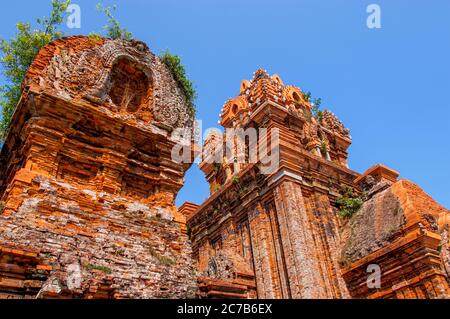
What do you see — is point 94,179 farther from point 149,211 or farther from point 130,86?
point 130,86

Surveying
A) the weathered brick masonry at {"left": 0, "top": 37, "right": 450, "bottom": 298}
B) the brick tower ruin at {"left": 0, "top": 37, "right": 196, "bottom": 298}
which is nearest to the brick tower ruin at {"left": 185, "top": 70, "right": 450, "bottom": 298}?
the weathered brick masonry at {"left": 0, "top": 37, "right": 450, "bottom": 298}

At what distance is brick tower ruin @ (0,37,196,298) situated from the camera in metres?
Answer: 4.60

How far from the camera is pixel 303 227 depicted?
10727 millimetres

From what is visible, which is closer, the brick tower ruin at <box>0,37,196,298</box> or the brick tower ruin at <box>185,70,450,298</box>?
the brick tower ruin at <box>0,37,196,298</box>

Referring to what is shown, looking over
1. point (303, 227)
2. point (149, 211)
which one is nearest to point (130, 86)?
point (149, 211)

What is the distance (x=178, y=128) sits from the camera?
736 cm

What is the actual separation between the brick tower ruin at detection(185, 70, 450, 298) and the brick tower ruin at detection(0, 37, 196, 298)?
4.10 ft

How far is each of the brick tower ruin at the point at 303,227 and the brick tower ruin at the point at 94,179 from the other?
4.10 feet

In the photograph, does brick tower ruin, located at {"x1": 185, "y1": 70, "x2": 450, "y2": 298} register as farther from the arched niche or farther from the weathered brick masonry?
the arched niche

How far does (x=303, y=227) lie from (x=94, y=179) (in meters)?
6.48

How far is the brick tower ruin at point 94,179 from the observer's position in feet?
15.1

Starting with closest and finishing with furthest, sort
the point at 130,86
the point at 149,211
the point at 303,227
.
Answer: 1. the point at 149,211
2. the point at 130,86
3. the point at 303,227

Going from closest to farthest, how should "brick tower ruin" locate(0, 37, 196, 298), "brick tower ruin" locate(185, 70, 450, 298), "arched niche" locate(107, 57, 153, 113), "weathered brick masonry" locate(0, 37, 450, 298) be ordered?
"brick tower ruin" locate(0, 37, 196, 298)
"weathered brick masonry" locate(0, 37, 450, 298)
"arched niche" locate(107, 57, 153, 113)
"brick tower ruin" locate(185, 70, 450, 298)

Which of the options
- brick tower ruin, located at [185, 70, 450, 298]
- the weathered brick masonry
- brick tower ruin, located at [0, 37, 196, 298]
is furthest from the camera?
brick tower ruin, located at [185, 70, 450, 298]
